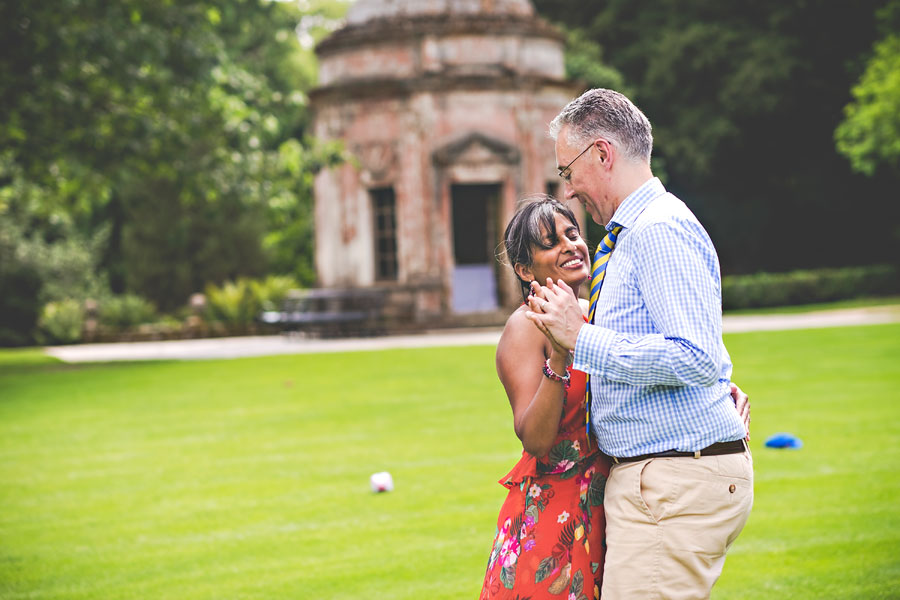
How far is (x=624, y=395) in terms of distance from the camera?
11.1 feet

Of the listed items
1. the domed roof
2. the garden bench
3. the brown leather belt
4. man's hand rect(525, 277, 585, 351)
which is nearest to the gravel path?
the garden bench

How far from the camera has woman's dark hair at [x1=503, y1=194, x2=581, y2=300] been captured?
3758mm

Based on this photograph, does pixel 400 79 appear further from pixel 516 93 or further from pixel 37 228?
pixel 37 228

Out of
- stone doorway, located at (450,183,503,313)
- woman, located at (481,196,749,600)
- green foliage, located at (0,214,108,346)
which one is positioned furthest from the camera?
green foliage, located at (0,214,108,346)

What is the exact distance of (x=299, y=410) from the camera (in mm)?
13523

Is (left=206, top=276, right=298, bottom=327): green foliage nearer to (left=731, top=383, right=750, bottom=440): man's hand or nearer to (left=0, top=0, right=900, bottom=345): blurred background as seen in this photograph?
(left=0, top=0, right=900, bottom=345): blurred background

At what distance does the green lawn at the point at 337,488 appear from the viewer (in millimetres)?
6512

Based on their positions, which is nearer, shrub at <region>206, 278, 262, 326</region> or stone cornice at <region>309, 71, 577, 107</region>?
stone cornice at <region>309, 71, 577, 107</region>

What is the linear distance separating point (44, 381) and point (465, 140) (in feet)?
41.1

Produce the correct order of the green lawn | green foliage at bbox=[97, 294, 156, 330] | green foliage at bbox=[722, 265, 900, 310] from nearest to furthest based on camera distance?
the green lawn, green foliage at bbox=[97, 294, 156, 330], green foliage at bbox=[722, 265, 900, 310]

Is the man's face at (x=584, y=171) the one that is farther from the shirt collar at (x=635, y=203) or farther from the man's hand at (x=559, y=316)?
the man's hand at (x=559, y=316)

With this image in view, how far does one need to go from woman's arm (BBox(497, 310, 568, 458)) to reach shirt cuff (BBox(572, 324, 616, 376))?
0.70ft

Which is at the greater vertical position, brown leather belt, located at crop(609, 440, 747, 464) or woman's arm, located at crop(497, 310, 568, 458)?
woman's arm, located at crop(497, 310, 568, 458)

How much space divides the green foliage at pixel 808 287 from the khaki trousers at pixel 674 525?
103 feet
